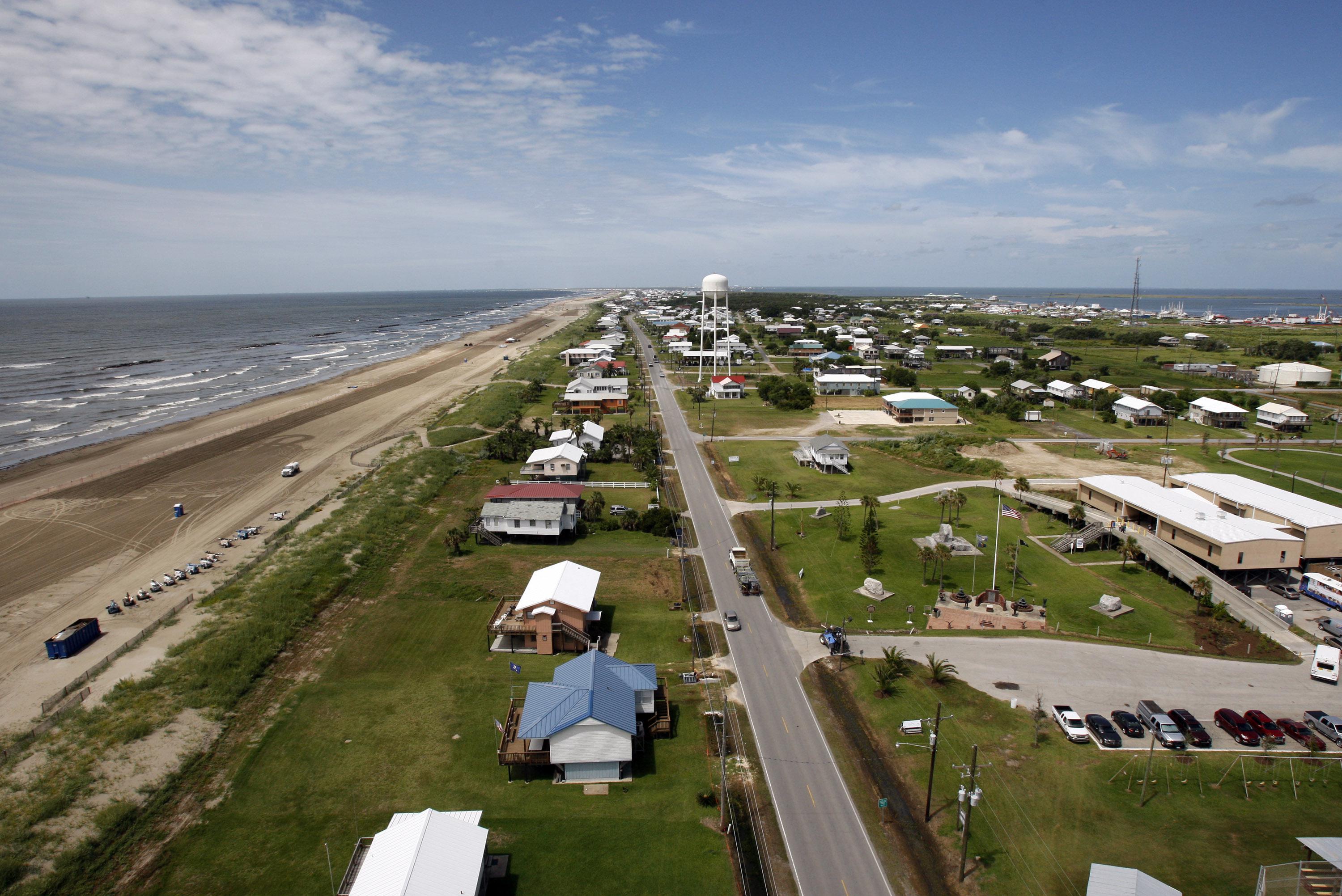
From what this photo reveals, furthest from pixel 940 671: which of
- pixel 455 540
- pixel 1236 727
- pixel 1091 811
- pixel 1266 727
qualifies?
pixel 455 540

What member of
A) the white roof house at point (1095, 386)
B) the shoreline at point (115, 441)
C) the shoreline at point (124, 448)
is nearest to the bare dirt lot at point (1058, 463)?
the white roof house at point (1095, 386)

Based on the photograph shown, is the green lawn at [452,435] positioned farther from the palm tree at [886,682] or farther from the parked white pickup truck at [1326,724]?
the parked white pickup truck at [1326,724]

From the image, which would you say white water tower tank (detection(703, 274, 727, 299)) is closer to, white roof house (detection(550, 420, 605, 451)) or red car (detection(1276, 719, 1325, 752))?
white roof house (detection(550, 420, 605, 451))

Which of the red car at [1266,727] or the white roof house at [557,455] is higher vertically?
the white roof house at [557,455]

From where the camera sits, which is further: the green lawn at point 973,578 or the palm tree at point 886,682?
the green lawn at point 973,578

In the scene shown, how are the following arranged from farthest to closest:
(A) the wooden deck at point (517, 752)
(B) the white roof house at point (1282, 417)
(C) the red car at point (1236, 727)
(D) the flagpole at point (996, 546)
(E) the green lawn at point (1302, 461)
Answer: (B) the white roof house at point (1282, 417) < (E) the green lawn at point (1302, 461) < (D) the flagpole at point (996, 546) < (C) the red car at point (1236, 727) < (A) the wooden deck at point (517, 752)
